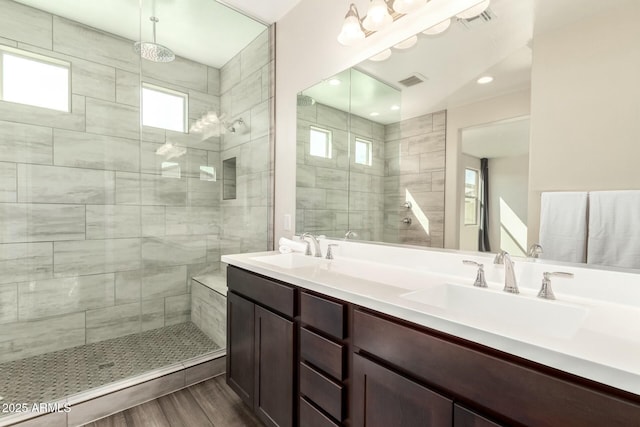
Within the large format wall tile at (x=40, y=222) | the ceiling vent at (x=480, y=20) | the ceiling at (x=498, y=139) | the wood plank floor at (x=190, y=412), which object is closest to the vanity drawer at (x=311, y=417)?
the wood plank floor at (x=190, y=412)

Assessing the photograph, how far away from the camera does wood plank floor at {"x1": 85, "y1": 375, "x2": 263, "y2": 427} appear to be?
1.62 meters

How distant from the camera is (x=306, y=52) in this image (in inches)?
83.9

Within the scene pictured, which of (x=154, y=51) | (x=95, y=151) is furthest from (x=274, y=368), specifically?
(x=154, y=51)

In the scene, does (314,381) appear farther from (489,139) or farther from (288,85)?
(288,85)

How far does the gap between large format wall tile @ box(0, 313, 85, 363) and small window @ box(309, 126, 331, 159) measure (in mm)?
2290

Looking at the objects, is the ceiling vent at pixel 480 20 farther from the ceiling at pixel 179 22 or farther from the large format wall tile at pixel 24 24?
the large format wall tile at pixel 24 24

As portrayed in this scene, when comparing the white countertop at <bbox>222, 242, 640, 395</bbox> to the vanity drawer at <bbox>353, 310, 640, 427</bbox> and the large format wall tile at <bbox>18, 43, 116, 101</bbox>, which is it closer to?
the vanity drawer at <bbox>353, 310, 640, 427</bbox>

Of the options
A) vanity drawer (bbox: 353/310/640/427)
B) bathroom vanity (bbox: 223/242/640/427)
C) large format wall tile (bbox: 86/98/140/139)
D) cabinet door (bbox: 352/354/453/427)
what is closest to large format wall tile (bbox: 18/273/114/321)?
large format wall tile (bbox: 86/98/140/139)

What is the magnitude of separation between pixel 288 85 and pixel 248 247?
143 centimetres

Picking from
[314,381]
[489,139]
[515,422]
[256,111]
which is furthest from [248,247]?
[515,422]

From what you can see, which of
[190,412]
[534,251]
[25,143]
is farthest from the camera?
[25,143]

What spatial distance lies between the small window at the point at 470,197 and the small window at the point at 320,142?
0.99m

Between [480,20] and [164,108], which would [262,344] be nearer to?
[480,20]

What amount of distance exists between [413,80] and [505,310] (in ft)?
3.77
